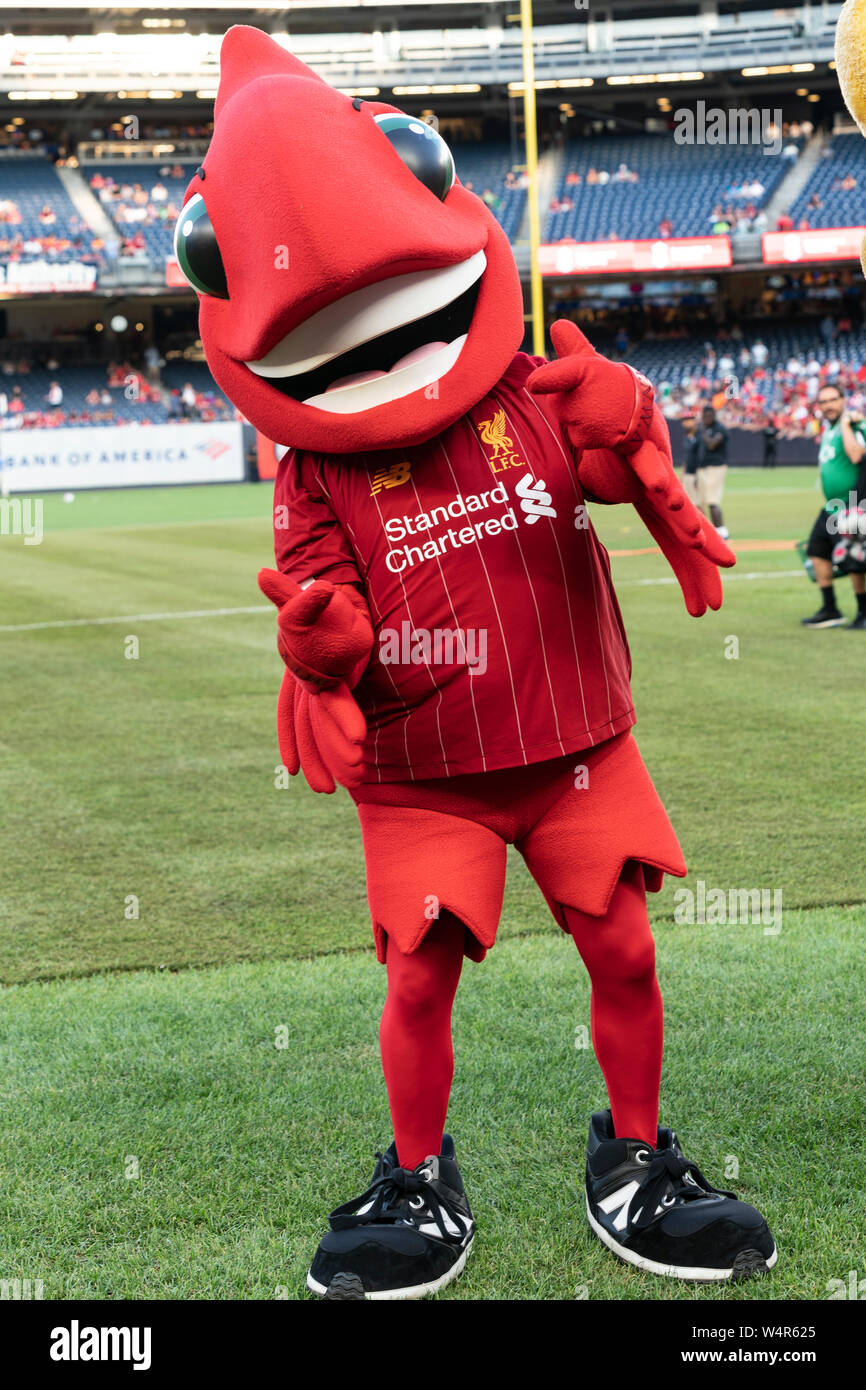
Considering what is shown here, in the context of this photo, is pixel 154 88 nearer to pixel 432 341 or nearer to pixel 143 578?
pixel 143 578

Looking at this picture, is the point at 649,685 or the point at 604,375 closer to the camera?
the point at 604,375

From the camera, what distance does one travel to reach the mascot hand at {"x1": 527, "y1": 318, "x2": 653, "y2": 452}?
234cm

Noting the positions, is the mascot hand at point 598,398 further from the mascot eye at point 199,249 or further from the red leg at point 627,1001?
the red leg at point 627,1001

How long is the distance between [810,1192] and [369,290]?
199cm

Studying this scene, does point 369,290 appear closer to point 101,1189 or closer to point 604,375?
point 604,375

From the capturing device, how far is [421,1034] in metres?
2.55

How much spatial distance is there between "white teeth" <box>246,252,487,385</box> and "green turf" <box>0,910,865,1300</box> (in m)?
1.72

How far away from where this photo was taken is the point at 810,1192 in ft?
8.94

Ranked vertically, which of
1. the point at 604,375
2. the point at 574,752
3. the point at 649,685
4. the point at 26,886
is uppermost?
the point at 604,375

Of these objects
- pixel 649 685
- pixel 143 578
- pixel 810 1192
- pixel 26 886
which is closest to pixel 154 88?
pixel 143 578

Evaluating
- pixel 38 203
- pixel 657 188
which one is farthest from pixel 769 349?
pixel 38 203
